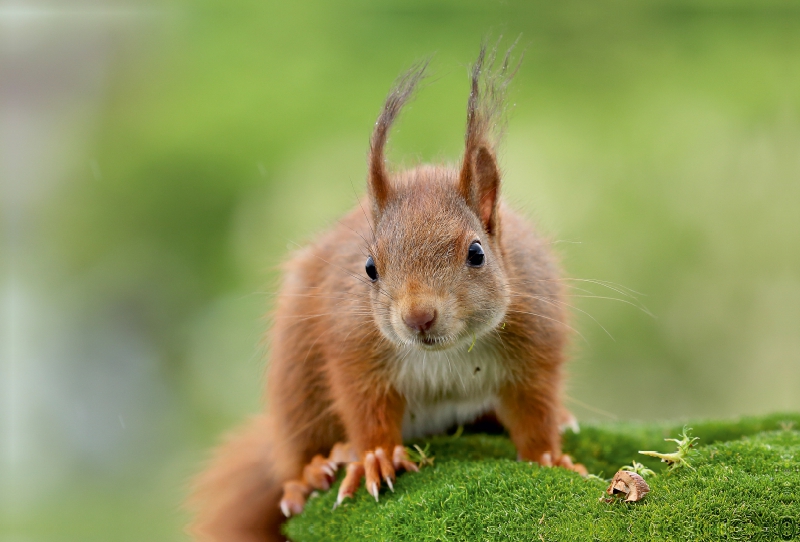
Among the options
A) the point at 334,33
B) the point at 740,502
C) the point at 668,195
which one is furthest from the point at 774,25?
the point at 740,502

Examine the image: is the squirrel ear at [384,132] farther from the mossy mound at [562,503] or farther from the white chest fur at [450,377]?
the mossy mound at [562,503]

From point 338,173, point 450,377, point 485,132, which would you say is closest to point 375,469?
point 450,377

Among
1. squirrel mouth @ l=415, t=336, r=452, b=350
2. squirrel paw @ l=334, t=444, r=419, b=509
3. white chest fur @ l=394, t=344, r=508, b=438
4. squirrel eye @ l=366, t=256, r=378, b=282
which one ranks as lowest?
squirrel paw @ l=334, t=444, r=419, b=509

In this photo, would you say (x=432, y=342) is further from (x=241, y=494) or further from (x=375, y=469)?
(x=241, y=494)

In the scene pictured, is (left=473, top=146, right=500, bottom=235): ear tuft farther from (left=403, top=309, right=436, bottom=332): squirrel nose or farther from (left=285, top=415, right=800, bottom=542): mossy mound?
(left=285, top=415, right=800, bottom=542): mossy mound

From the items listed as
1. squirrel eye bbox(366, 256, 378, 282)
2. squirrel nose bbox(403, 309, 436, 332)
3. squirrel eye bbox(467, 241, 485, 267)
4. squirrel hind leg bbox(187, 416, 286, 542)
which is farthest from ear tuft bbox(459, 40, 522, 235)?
squirrel hind leg bbox(187, 416, 286, 542)

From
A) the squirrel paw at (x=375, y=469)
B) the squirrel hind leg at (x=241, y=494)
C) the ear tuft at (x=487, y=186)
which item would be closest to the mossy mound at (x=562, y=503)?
the squirrel paw at (x=375, y=469)
